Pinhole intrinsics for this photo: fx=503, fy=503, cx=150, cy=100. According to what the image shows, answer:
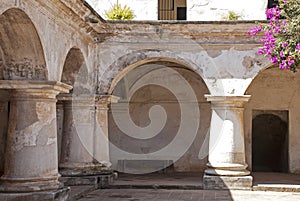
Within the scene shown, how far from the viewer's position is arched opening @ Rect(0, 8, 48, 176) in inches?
320

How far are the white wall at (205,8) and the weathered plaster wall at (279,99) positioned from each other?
11.7 ft

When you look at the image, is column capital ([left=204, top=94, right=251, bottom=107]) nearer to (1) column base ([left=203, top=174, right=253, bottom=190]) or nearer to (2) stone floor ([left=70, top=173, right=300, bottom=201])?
(1) column base ([left=203, top=174, right=253, bottom=190])

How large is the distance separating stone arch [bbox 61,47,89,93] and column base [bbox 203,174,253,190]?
374cm

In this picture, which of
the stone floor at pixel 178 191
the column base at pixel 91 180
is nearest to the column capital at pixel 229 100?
the stone floor at pixel 178 191

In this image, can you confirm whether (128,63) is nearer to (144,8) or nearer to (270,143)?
(144,8)

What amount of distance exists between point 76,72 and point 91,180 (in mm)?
2578

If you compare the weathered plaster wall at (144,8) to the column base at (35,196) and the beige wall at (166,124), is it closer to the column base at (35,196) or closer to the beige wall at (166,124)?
the beige wall at (166,124)

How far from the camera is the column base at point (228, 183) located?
39.3 feet

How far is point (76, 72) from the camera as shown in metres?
11.8

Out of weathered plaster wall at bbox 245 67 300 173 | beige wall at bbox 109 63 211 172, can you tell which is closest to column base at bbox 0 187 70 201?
beige wall at bbox 109 63 211 172

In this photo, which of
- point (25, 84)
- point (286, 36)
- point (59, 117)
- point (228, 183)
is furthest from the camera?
point (59, 117)

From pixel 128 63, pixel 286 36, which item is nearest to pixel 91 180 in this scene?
pixel 128 63

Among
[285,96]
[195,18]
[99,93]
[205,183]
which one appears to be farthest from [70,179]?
[285,96]

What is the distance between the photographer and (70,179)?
38.3 feet
